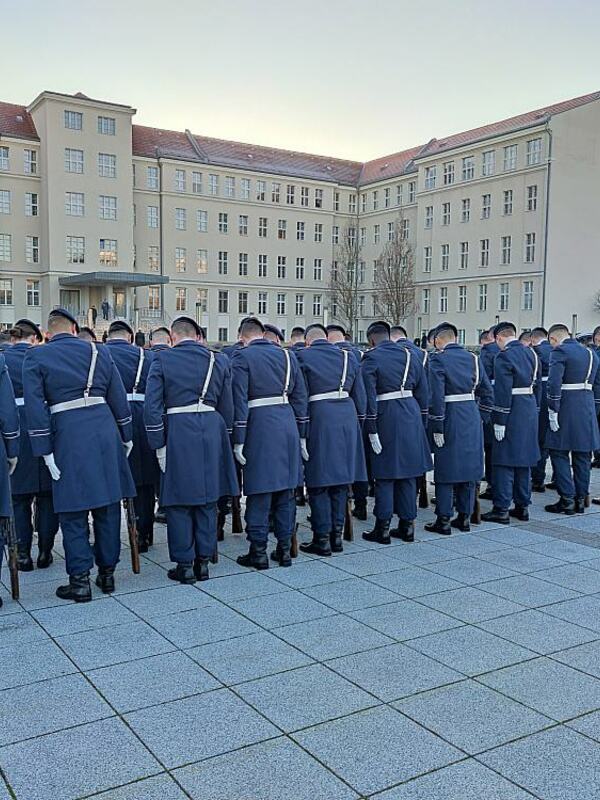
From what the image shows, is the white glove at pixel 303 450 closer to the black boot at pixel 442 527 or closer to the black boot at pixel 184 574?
the black boot at pixel 184 574

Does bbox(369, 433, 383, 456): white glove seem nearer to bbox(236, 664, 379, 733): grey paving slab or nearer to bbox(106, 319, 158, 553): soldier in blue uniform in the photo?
bbox(106, 319, 158, 553): soldier in blue uniform

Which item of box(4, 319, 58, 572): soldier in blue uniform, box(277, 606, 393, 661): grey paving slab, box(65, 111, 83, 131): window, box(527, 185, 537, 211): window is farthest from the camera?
box(65, 111, 83, 131): window

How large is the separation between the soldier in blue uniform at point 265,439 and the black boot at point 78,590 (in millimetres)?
1406

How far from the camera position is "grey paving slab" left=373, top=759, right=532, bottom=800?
307 centimetres

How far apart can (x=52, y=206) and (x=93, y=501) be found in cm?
5010

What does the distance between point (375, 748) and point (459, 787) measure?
427 mm

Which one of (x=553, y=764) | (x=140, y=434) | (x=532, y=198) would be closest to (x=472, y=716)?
(x=553, y=764)

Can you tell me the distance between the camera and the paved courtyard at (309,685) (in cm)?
321

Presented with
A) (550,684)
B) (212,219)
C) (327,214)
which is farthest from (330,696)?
(327,214)

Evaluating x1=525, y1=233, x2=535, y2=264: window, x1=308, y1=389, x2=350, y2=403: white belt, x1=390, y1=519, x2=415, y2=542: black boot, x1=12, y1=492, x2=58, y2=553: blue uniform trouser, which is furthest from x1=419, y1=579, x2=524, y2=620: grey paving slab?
x1=525, y1=233, x2=535, y2=264: window

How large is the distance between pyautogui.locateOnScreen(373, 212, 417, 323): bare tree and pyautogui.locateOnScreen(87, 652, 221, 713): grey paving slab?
58028 millimetres

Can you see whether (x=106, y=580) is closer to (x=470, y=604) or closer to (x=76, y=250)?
(x=470, y=604)

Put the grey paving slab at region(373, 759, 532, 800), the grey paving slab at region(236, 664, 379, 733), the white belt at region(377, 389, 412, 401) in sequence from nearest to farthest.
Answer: the grey paving slab at region(373, 759, 532, 800) < the grey paving slab at region(236, 664, 379, 733) < the white belt at region(377, 389, 412, 401)

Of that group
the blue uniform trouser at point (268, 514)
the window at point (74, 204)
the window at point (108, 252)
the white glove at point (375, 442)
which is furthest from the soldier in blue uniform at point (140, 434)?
the window at point (108, 252)
